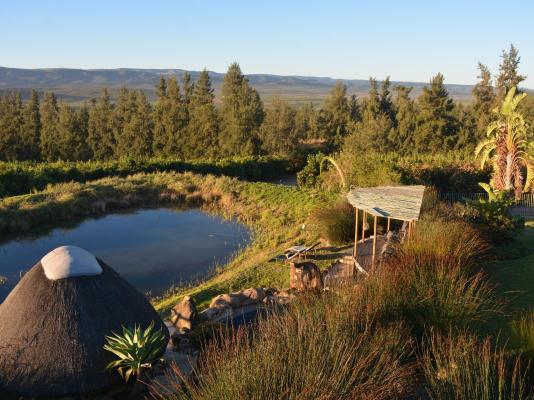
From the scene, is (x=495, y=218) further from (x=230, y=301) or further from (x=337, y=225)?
(x=230, y=301)

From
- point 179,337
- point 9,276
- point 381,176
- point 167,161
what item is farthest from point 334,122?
point 179,337

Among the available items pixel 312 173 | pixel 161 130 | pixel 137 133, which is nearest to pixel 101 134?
pixel 137 133

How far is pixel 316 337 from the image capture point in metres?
4.60

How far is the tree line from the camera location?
39062 millimetres

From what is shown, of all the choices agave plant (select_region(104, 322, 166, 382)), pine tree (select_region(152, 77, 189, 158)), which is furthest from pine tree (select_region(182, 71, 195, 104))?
agave plant (select_region(104, 322, 166, 382))

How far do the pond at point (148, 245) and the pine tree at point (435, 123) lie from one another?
23.2 m

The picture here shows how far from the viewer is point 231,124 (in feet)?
142

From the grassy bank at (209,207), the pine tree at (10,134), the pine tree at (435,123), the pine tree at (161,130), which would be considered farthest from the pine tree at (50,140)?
the pine tree at (435,123)

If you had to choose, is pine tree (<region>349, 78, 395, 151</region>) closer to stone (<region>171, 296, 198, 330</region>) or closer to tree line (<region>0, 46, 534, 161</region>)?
tree line (<region>0, 46, 534, 161</region>)

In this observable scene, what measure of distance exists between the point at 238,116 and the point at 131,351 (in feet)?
124

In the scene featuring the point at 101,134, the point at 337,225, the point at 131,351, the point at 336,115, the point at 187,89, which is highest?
the point at 187,89

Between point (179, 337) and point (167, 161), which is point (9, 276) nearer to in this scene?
point (179, 337)

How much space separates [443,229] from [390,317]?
13.2 feet

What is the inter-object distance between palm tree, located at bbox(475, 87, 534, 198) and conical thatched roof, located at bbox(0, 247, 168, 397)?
16.9 meters
